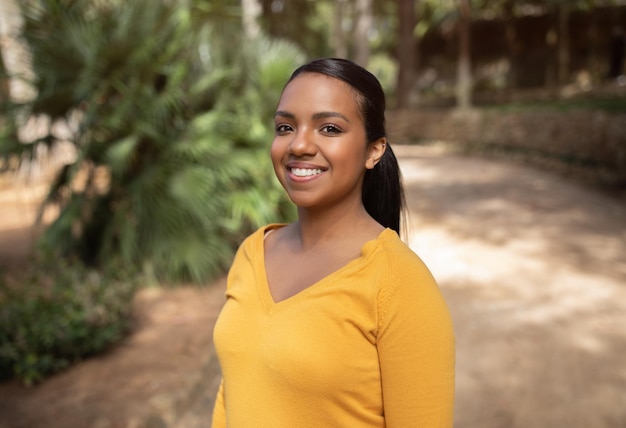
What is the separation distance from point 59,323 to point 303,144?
3.21 m

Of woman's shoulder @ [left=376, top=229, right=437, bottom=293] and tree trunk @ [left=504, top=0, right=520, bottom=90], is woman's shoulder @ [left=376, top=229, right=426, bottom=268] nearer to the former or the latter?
woman's shoulder @ [left=376, top=229, right=437, bottom=293]

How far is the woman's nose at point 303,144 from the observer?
124 centimetres

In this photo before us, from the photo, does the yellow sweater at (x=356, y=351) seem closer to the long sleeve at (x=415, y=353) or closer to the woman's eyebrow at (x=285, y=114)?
the long sleeve at (x=415, y=353)

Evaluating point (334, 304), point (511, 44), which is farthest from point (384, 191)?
point (511, 44)

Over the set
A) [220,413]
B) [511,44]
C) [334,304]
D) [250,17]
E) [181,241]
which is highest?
[511,44]

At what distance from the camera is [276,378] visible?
3.96ft

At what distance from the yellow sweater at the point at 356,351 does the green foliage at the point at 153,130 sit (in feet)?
12.5

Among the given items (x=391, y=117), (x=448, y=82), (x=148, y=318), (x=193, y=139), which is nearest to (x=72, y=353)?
(x=148, y=318)

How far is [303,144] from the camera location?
1.24 m

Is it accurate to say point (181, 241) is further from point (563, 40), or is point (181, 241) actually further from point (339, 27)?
point (563, 40)

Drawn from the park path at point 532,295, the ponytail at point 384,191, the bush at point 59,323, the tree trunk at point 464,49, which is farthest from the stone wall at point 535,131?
the ponytail at point 384,191

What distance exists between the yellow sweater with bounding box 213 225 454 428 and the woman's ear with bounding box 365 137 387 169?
0.70 feet

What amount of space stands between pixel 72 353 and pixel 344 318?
10.9 feet

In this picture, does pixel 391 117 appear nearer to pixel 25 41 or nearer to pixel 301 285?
pixel 25 41
